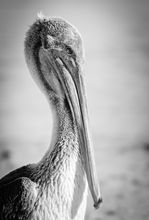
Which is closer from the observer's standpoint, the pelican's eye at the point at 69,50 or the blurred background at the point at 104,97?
the pelican's eye at the point at 69,50

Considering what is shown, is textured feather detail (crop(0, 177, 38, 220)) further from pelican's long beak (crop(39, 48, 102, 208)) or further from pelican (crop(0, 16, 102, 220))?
pelican's long beak (crop(39, 48, 102, 208))

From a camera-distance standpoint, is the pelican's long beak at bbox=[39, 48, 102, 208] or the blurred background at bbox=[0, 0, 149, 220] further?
the blurred background at bbox=[0, 0, 149, 220]

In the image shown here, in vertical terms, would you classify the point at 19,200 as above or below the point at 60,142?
below

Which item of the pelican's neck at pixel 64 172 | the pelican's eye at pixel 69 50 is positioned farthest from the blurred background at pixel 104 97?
the pelican's eye at pixel 69 50

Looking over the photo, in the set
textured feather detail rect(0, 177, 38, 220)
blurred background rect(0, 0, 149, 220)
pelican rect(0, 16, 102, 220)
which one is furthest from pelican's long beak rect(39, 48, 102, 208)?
blurred background rect(0, 0, 149, 220)

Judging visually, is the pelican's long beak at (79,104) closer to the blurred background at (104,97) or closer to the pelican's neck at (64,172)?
the pelican's neck at (64,172)

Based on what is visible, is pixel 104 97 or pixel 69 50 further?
pixel 104 97

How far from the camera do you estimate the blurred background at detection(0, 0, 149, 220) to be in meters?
4.56

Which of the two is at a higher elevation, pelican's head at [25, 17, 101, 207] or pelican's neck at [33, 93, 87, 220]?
pelican's head at [25, 17, 101, 207]

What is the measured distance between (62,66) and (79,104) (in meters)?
0.20

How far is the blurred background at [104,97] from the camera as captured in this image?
456cm

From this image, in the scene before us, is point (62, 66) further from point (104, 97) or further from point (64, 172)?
point (104, 97)

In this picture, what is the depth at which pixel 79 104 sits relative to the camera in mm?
2242

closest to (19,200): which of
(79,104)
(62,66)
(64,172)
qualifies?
(64,172)
